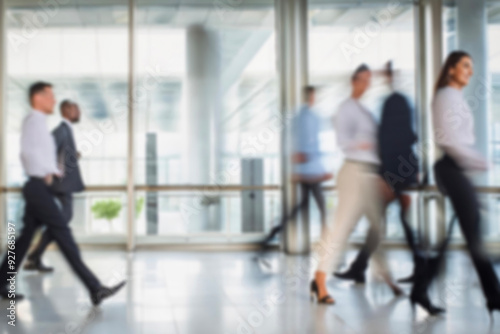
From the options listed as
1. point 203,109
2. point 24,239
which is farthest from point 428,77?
point 24,239

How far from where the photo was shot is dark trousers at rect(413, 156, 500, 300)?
3.30 meters

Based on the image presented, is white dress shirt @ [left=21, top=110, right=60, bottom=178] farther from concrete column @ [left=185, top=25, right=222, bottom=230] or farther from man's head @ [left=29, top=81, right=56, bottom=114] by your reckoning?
concrete column @ [left=185, top=25, right=222, bottom=230]

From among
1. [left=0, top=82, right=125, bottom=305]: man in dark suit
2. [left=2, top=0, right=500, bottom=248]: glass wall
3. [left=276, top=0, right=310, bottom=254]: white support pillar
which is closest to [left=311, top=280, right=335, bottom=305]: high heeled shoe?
[left=0, top=82, right=125, bottom=305]: man in dark suit

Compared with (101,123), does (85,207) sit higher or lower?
lower

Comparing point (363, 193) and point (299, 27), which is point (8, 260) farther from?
point (299, 27)

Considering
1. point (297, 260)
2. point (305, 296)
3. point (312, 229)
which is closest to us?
point (305, 296)

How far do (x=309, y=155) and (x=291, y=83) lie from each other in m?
1.38

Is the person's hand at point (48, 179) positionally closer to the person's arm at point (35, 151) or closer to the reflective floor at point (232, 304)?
the person's arm at point (35, 151)

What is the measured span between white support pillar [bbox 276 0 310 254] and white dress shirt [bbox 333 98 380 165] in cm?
304

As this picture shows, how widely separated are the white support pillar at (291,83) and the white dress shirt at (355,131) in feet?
9.97

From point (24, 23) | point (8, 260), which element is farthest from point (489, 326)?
point (24, 23)

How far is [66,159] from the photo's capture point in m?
5.61

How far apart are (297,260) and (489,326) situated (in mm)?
3403

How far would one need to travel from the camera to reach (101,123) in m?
7.77
